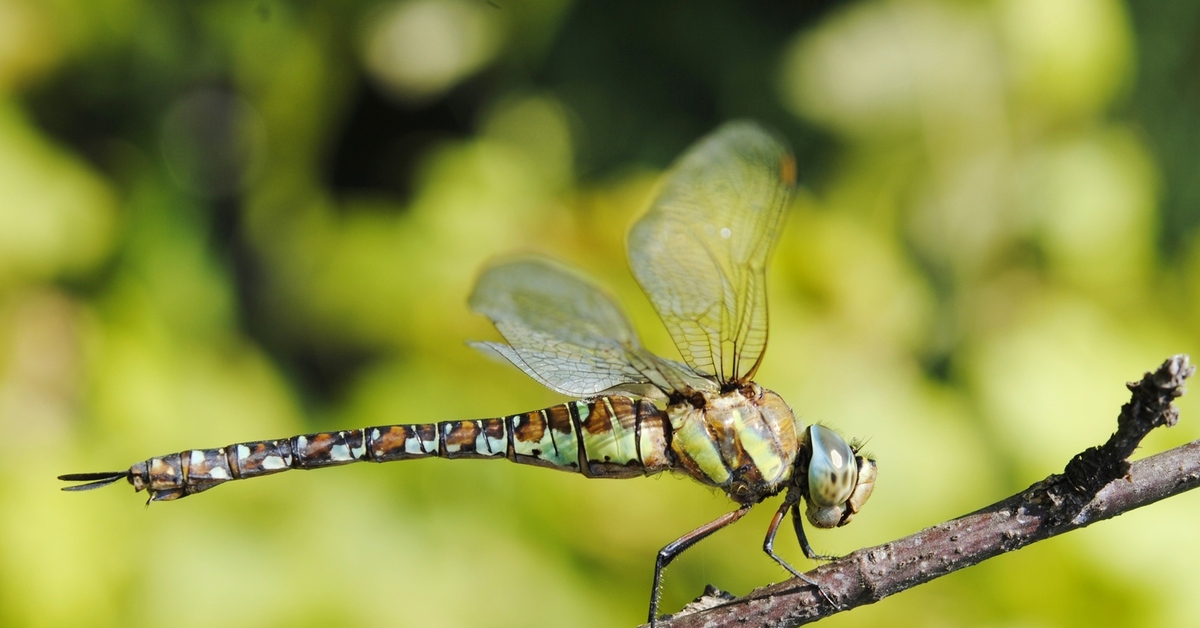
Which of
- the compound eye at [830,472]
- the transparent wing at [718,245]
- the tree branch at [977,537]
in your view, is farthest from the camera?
the transparent wing at [718,245]

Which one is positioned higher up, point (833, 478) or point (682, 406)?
point (682, 406)

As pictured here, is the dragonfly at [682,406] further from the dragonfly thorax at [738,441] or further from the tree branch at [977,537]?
the tree branch at [977,537]

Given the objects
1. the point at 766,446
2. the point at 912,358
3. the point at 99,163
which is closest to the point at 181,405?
the point at 99,163

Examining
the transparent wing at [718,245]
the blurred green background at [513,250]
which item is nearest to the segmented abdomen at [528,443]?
the transparent wing at [718,245]

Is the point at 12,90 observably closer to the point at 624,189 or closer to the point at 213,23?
the point at 213,23

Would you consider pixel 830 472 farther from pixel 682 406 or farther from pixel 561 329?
pixel 561 329

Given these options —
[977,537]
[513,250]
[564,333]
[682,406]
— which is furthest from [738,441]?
[513,250]

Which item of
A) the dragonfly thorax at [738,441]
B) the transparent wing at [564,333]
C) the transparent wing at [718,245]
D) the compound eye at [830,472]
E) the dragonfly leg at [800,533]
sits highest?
the transparent wing at [718,245]
